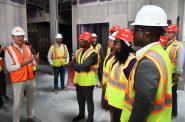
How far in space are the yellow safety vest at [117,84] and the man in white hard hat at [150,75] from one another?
2.91ft

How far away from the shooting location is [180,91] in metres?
5.68

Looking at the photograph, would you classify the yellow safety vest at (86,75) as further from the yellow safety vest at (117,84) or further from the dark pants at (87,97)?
the yellow safety vest at (117,84)

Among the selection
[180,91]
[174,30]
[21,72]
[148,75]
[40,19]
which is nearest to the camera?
[148,75]

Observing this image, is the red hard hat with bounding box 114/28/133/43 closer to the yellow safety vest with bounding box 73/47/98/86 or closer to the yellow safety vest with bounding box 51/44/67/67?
the yellow safety vest with bounding box 73/47/98/86

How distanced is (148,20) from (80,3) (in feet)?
30.6

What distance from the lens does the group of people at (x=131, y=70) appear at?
4.51 ft

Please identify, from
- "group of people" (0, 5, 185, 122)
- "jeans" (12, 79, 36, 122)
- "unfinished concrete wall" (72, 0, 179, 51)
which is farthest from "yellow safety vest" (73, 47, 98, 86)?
"unfinished concrete wall" (72, 0, 179, 51)

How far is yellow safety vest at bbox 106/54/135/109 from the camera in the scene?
8.05ft

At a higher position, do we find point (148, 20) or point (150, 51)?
point (148, 20)

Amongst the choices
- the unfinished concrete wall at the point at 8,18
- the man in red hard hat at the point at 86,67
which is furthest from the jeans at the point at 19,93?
the unfinished concrete wall at the point at 8,18

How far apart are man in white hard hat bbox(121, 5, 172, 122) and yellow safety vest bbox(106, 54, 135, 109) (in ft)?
2.91

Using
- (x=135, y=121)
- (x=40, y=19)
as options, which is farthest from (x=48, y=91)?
(x=40, y=19)

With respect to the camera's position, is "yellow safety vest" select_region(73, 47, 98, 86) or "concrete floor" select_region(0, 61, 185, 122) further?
"concrete floor" select_region(0, 61, 185, 122)

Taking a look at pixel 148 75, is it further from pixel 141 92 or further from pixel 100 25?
pixel 100 25
